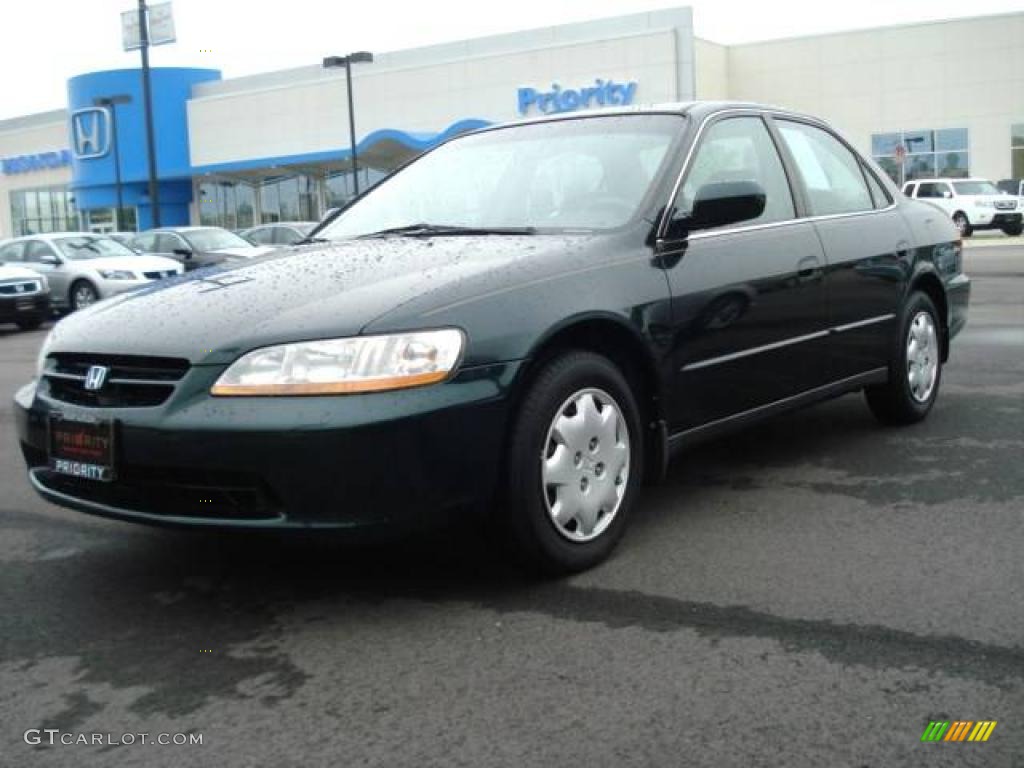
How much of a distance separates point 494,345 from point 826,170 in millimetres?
2685

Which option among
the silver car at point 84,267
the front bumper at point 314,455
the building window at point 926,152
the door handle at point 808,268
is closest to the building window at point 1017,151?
the building window at point 926,152

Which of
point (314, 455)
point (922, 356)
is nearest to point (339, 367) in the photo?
point (314, 455)

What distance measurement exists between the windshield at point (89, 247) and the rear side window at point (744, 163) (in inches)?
620

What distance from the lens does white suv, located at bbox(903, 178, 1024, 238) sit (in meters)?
32.5

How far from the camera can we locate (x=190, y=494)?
10.9ft

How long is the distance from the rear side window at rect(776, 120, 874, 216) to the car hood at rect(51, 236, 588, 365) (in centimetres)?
170

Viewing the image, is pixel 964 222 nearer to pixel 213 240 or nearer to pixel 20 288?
pixel 213 240

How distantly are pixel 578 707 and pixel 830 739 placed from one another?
59 centimetres

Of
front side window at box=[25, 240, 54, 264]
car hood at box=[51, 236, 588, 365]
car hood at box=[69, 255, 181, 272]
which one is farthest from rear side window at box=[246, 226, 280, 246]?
car hood at box=[51, 236, 588, 365]

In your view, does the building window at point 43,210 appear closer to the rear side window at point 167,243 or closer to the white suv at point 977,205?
the rear side window at point 167,243

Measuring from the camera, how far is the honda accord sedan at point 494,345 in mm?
3201

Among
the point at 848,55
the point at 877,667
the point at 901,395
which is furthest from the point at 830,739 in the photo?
the point at 848,55

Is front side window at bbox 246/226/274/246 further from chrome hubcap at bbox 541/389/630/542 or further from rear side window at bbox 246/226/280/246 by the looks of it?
chrome hubcap at bbox 541/389/630/542

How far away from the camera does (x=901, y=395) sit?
18.6 feet
